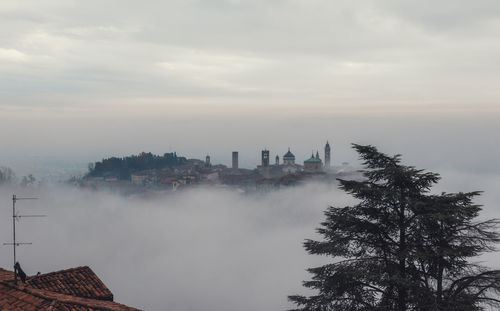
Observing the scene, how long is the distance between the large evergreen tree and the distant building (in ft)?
21.3

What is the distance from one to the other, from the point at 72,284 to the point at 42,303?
3400 mm

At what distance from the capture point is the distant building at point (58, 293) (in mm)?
13547

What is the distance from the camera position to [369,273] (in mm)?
13844

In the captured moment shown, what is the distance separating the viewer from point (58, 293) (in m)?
15.9

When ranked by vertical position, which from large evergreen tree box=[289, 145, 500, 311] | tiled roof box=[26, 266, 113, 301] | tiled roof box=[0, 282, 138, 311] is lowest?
tiled roof box=[26, 266, 113, 301]

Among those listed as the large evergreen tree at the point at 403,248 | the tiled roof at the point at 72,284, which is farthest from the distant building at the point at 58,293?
the large evergreen tree at the point at 403,248

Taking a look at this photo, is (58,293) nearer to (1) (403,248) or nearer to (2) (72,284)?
(2) (72,284)

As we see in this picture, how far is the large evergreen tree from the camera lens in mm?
13477

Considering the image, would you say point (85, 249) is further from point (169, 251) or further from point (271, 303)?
point (271, 303)

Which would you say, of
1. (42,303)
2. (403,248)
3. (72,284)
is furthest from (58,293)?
(403,248)

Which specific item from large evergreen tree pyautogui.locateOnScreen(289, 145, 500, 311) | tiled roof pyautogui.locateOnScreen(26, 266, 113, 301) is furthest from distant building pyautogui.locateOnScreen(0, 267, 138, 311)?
large evergreen tree pyautogui.locateOnScreen(289, 145, 500, 311)

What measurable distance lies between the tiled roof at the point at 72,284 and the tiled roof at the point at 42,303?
1487 millimetres

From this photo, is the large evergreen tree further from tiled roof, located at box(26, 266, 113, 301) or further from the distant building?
tiled roof, located at box(26, 266, 113, 301)

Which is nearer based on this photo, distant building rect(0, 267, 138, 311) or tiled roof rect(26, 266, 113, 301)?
distant building rect(0, 267, 138, 311)
